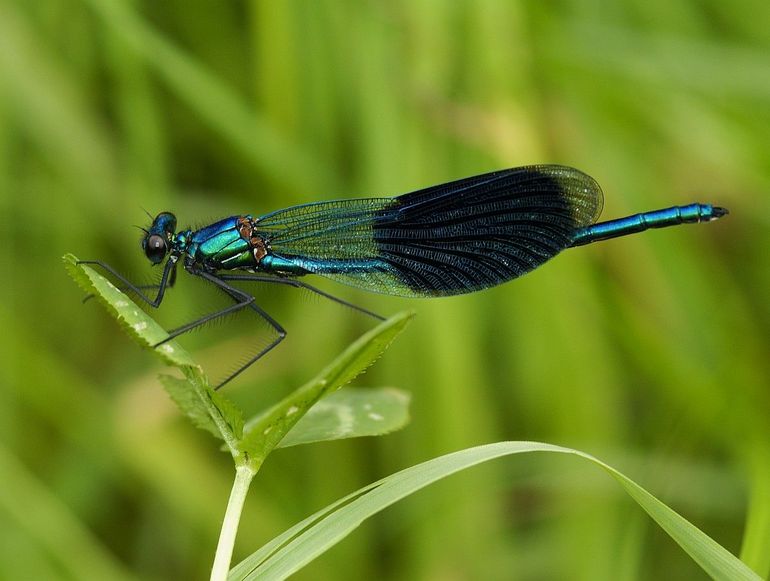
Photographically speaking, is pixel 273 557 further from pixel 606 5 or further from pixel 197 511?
pixel 606 5

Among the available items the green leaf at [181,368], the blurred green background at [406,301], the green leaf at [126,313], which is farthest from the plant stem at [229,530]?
the blurred green background at [406,301]

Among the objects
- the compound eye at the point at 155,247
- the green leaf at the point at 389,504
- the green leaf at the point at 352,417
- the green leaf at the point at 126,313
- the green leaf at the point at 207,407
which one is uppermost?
the compound eye at the point at 155,247

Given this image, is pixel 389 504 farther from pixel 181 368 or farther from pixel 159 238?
pixel 159 238

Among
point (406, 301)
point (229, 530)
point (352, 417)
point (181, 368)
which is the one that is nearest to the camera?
point (229, 530)

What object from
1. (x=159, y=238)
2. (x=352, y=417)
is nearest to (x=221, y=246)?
(x=159, y=238)

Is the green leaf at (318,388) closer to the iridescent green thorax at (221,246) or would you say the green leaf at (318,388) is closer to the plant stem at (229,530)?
the plant stem at (229,530)

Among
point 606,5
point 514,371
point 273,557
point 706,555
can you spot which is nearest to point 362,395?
point 273,557
